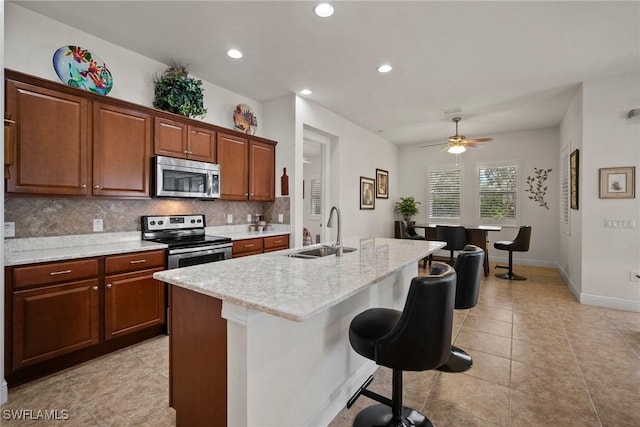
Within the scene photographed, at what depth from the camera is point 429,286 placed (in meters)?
1.33

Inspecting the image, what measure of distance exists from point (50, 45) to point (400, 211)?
21.2ft

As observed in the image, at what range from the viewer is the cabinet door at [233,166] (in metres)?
3.82

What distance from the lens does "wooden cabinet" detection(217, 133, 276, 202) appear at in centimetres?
385

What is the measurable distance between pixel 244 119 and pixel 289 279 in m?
3.44

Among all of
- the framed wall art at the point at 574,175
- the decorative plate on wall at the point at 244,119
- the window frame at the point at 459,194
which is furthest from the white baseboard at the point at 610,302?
the decorative plate on wall at the point at 244,119

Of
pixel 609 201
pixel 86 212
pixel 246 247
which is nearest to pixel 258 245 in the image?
pixel 246 247

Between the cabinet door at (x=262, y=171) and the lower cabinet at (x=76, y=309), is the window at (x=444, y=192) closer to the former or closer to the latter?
the cabinet door at (x=262, y=171)

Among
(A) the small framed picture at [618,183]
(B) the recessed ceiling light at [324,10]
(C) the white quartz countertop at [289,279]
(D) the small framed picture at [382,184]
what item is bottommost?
(C) the white quartz countertop at [289,279]

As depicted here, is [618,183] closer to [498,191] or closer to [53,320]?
[498,191]

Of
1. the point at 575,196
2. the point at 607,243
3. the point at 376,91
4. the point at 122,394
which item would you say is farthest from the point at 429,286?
the point at 575,196

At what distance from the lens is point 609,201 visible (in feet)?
12.0

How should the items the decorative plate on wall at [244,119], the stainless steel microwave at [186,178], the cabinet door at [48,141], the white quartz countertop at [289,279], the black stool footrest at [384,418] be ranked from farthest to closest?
the decorative plate on wall at [244,119], the stainless steel microwave at [186,178], the cabinet door at [48,141], the black stool footrest at [384,418], the white quartz countertop at [289,279]

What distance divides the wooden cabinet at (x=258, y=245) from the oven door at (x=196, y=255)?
0.61 ft

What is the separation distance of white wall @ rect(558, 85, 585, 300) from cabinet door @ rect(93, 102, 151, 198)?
5173mm
